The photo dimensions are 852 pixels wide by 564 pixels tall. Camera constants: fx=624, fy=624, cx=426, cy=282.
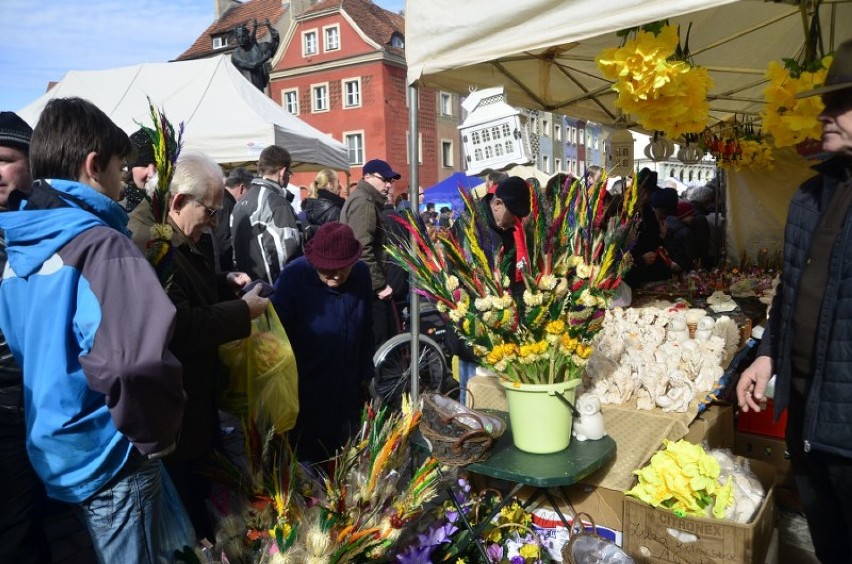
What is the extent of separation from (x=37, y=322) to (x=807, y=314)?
2064mm

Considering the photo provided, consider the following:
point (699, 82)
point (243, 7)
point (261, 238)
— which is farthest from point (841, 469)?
point (243, 7)

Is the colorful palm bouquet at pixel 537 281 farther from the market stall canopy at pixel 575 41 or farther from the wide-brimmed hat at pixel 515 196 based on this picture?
the wide-brimmed hat at pixel 515 196

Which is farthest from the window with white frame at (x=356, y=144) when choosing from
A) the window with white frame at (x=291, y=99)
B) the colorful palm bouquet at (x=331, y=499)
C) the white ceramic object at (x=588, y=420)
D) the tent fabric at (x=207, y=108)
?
the colorful palm bouquet at (x=331, y=499)

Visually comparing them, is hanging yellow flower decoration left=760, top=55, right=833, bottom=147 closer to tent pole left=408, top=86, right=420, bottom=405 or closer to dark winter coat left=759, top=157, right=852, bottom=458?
dark winter coat left=759, top=157, right=852, bottom=458

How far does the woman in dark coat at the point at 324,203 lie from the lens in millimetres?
5305

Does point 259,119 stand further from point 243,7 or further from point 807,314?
point 243,7

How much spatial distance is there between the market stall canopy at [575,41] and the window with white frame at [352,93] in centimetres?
2466

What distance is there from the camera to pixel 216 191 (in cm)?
211

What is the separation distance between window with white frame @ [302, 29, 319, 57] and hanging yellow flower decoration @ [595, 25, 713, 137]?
101 ft

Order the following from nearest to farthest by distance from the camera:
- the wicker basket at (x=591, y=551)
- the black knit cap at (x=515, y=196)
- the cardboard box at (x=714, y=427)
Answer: the wicker basket at (x=591, y=551)
the cardboard box at (x=714, y=427)
the black knit cap at (x=515, y=196)

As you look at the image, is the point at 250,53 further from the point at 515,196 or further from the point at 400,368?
the point at 515,196

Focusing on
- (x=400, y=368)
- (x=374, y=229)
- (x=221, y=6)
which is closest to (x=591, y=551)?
(x=400, y=368)

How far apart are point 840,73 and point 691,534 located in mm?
1500

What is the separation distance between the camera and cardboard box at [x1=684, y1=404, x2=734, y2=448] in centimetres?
272
